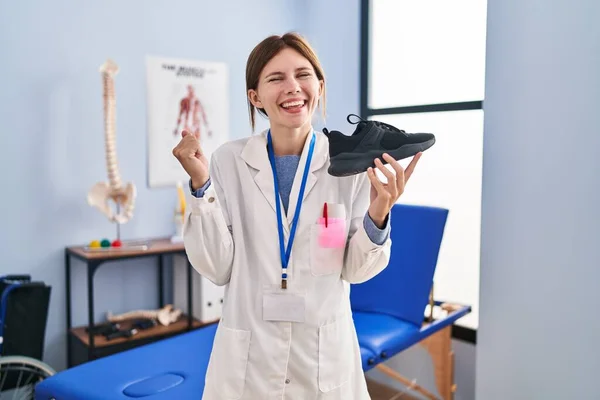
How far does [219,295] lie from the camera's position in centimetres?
286

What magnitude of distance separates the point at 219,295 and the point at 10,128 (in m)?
1.36

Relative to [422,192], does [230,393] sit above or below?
below

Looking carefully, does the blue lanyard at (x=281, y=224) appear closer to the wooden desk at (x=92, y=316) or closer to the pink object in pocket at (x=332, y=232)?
the pink object in pocket at (x=332, y=232)

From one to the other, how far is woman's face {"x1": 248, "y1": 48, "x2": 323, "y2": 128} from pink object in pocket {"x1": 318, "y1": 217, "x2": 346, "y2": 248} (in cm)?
22

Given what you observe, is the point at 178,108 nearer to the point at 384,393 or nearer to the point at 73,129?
the point at 73,129

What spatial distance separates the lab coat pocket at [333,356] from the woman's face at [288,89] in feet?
1.49

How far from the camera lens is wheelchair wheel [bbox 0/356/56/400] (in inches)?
82.2

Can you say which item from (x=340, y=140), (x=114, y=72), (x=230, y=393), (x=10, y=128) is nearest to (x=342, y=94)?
(x=114, y=72)

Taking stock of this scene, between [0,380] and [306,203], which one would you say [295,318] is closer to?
[306,203]

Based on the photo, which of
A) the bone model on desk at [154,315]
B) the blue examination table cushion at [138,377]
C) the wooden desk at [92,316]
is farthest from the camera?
the bone model on desk at [154,315]

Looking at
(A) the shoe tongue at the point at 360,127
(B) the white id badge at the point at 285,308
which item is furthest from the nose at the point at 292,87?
(B) the white id badge at the point at 285,308

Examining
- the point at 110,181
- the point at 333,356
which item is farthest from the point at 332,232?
the point at 110,181

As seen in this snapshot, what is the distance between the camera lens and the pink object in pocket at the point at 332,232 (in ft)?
3.54

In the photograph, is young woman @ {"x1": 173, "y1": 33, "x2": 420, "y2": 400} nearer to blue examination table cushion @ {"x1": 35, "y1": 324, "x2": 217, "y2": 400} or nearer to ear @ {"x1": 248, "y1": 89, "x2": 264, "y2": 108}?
ear @ {"x1": 248, "y1": 89, "x2": 264, "y2": 108}
